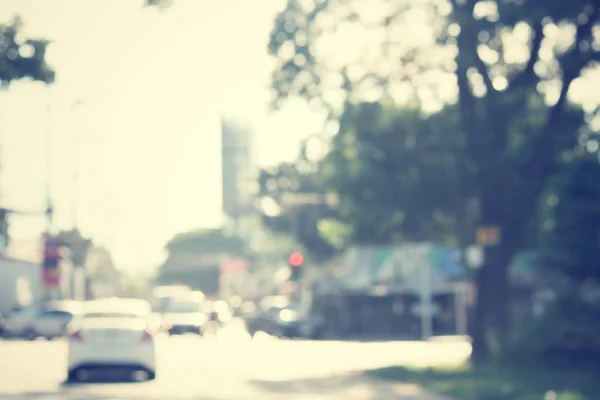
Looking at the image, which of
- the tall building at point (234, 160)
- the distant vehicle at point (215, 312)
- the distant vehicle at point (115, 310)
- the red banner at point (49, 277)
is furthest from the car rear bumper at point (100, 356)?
the tall building at point (234, 160)

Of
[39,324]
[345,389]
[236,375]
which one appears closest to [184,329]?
[39,324]

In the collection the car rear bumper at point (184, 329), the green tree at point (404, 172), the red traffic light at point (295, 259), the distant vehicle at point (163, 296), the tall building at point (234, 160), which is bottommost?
the car rear bumper at point (184, 329)

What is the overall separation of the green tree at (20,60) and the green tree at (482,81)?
4996 millimetres

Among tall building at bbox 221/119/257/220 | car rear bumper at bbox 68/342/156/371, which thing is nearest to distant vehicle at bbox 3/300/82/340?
car rear bumper at bbox 68/342/156/371

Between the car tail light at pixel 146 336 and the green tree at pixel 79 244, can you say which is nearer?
the car tail light at pixel 146 336

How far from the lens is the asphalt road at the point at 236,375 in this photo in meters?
19.7

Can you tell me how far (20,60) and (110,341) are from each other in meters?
7.79

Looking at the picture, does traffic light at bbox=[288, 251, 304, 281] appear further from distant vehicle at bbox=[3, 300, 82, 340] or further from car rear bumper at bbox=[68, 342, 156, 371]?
distant vehicle at bbox=[3, 300, 82, 340]

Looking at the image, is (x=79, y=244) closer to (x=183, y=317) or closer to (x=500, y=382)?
(x=183, y=317)

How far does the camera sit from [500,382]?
21.9 m

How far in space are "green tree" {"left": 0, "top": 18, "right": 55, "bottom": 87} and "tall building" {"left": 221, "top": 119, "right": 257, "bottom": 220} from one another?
68135 millimetres

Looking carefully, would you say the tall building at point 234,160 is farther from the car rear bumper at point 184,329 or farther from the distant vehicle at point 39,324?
the distant vehicle at point 39,324

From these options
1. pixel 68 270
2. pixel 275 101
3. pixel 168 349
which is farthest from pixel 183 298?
pixel 68 270

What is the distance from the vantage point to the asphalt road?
1967 cm
